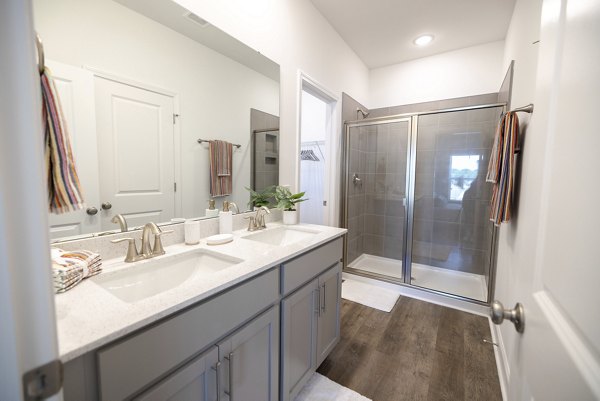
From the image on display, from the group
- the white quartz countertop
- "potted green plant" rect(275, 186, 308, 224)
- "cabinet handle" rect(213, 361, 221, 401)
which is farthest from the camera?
"potted green plant" rect(275, 186, 308, 224)

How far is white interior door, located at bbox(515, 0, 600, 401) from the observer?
36 centimetres

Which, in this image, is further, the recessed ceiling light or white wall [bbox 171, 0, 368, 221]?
the recessed ceiling light

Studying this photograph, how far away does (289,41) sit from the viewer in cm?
198

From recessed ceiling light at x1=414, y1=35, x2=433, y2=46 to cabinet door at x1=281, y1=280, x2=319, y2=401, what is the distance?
280 centimetres

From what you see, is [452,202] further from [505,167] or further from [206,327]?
[206,327]

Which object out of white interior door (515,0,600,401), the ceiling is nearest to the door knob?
white interior door (515,0,600,401)

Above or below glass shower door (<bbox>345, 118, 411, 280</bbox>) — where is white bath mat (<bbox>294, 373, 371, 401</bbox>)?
below

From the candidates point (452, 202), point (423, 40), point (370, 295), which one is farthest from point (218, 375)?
point (423, 40)

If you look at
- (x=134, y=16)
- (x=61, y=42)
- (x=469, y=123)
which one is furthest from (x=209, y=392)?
(x=469, y=123)

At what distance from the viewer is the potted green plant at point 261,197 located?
1.81 m

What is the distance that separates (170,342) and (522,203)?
5.50ft

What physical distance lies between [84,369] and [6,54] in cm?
65

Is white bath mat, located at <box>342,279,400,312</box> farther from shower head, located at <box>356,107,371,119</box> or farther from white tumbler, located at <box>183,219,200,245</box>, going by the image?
shower head, located at <box>356,107,371,119</box>

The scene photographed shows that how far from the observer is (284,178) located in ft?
6.64
